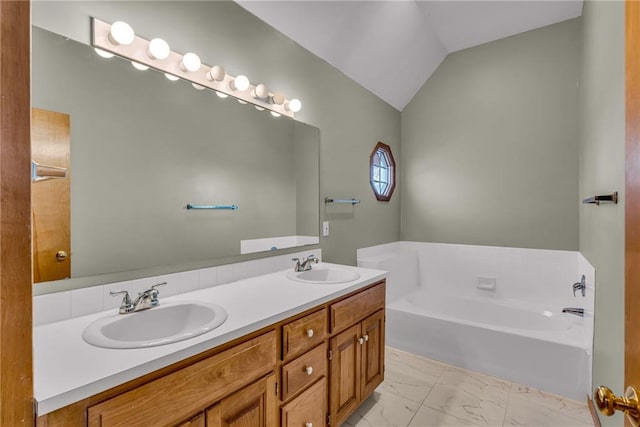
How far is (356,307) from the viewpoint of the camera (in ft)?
5.68

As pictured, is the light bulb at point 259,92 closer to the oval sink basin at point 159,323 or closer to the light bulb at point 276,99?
the light bulb at point 276,99

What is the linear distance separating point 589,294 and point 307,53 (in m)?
2.51

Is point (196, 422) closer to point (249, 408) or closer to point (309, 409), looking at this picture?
point (249, 408)

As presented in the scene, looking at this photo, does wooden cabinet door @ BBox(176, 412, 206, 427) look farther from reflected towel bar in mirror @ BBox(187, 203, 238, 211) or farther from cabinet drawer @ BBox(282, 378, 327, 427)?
reflected towel bar in mirror @ BBox(187, 203, 238, 211)

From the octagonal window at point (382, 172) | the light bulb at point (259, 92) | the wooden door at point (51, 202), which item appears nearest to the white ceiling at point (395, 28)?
the light bulb at point (259, 92)

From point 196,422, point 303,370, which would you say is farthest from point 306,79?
point 196,422

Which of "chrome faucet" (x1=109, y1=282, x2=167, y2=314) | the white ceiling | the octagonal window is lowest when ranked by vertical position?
"chrome faucet" (x1=109, y1=282, x2=167, y2=314)

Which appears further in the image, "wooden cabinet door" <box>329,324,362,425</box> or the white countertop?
"wooden cabinet door" <box>329,324,362,425</box>

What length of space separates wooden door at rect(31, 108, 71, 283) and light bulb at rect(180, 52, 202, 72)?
58 centimetres

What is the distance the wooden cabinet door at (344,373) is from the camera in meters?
1.58

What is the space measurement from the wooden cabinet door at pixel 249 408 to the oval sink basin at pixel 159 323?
0.27 meters

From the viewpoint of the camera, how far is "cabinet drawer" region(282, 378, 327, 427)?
4.26ft

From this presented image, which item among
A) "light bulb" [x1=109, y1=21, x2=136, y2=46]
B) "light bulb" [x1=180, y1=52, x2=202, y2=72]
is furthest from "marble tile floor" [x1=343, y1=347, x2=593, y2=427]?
"light bulb" [x1=109, y1=21, x2=136, y2=46]

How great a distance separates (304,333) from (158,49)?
4.73 ft
